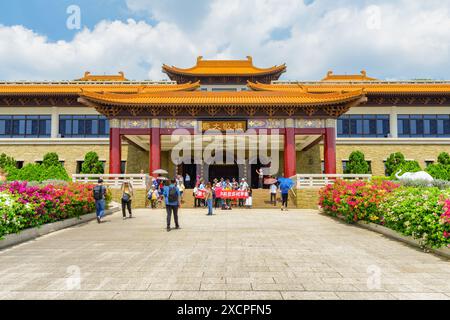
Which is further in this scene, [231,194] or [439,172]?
[439,172]

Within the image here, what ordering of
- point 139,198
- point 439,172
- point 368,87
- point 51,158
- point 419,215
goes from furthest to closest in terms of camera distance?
point 368,87 → point 51,158 → point 439,172 → point 139,198 → point 419,215

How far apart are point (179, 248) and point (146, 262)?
134cm

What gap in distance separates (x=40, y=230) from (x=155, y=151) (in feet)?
38.6

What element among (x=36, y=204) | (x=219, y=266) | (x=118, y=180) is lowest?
(x=219, y=266)

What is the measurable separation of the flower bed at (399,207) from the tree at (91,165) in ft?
58.8

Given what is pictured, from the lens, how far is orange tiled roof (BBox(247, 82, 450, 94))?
2548cm

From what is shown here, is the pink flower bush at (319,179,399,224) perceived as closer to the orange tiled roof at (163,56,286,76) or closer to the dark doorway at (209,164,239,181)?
the dark doorway at (209,164,239,181)

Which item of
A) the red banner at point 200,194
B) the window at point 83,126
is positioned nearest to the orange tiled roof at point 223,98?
the red banner at point 200,194

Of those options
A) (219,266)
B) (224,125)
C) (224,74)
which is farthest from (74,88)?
(219,266)

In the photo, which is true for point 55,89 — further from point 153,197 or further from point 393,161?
point 393,161

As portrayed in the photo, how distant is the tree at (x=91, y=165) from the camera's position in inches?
981

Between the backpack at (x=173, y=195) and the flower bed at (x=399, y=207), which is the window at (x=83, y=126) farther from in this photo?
the flower bed at (x=399, y=207)

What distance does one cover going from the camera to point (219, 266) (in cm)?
585

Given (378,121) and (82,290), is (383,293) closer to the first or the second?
(82,290)
